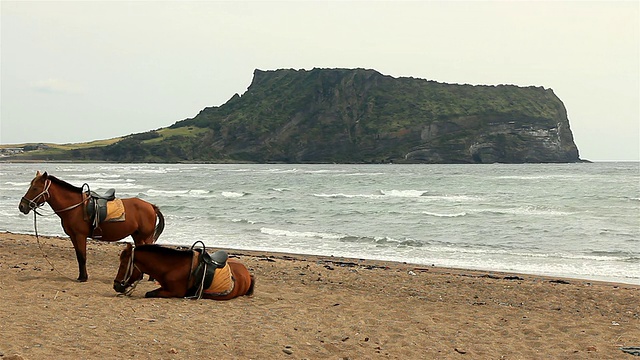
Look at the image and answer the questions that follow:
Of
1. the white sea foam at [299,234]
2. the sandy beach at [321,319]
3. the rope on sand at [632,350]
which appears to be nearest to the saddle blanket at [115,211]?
the sandy beach at [321,319]

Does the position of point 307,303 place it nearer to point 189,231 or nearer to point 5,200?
point 189,231

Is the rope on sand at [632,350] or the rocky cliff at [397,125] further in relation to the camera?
the rocky cliff at [397,125]

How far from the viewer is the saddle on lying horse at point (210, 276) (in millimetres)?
9062

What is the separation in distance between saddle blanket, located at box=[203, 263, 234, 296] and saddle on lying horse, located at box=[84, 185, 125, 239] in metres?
2.47

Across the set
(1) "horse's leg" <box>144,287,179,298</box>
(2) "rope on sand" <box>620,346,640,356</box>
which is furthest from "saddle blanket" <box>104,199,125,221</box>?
(2) "rope on sand" <box>620,346,640,356</box>

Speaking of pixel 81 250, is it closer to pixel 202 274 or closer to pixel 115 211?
pixel 115 211

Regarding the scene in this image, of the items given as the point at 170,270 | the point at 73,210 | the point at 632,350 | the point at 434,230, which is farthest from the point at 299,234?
the point at 632,350

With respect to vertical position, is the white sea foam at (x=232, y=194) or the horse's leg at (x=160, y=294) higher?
the horse's leg at (x=160, y=294)

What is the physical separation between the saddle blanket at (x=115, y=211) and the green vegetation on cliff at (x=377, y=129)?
15568cm

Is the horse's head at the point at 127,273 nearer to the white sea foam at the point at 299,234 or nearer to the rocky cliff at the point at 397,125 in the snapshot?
the white sea foam at the point at 299,234

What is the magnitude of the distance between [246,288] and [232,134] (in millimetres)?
179236

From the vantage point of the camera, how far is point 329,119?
598 feet

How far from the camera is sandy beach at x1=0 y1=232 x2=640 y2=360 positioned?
6559 mm

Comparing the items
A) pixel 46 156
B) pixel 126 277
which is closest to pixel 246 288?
pixel 126 277
